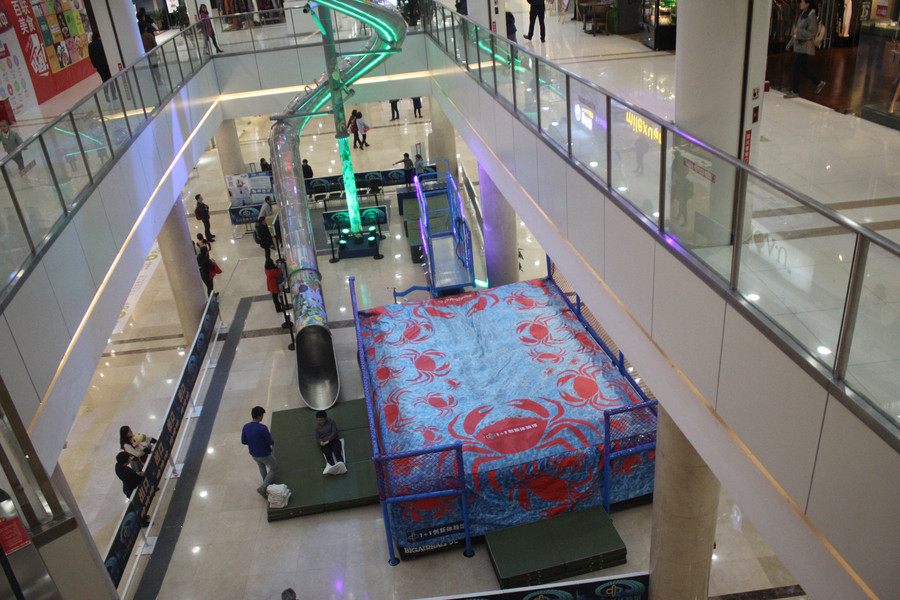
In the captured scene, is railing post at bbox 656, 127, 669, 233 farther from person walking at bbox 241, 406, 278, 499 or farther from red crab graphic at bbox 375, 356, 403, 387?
red crab graphic at bbox 375, 356, 403, 387

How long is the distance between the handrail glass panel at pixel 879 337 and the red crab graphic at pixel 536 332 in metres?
8.15

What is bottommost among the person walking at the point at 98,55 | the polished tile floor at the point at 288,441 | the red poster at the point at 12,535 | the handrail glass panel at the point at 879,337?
the polished tile floor at the point at 288,441

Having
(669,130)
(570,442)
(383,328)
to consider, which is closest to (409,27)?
(383,328)

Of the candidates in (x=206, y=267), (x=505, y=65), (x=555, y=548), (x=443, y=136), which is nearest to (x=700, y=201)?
(x=505, y=65)

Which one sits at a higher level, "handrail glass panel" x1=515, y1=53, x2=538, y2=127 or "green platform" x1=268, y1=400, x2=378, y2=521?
"handrail glass panel" x1=515, y1=53, x2=538, y2=127

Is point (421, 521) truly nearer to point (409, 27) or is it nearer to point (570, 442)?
point (570, 442)

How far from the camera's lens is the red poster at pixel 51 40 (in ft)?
61.1

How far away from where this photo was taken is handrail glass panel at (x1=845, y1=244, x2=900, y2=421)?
3.11 metres

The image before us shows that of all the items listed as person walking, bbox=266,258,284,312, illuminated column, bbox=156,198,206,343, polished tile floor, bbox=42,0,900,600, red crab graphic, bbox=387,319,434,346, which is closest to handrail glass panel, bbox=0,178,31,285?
polished tile floor, bbox=42,0,900,600

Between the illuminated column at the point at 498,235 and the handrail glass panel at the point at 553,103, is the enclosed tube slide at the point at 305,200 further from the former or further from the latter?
the handrail glass panel at the point at 553,103

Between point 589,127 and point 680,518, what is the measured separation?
13.4ft

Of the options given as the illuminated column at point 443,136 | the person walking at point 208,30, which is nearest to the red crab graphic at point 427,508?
the person walking at point 208,30

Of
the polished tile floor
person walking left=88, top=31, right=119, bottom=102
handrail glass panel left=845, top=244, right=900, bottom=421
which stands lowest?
the polished tile floor

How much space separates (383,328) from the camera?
1250 centimetres
